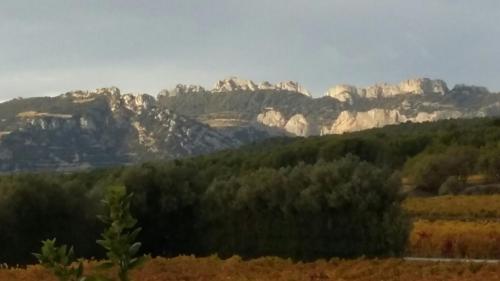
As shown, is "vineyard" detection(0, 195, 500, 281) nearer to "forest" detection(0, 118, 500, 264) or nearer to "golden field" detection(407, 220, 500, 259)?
"golden field" detection(407, 220, 500, 259)

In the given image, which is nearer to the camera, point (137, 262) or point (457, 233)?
point (137, 262)

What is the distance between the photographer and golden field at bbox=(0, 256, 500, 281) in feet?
93.6

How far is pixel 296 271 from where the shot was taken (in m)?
31.3

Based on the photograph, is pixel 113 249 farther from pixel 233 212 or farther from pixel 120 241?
pixel 233 212

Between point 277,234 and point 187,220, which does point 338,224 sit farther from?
point 187,220

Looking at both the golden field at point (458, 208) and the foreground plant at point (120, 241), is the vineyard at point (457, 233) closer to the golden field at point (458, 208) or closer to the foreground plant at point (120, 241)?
the golden field at point (458, 208)

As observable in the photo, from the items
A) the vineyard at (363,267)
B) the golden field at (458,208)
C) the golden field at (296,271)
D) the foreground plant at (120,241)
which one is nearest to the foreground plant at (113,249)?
→ the foreground plant at (120,241)

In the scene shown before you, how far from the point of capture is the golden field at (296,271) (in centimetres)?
2853

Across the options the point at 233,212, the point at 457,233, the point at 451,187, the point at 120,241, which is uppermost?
the point at 120,241

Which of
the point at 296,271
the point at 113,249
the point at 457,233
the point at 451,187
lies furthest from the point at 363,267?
the point at 451,187

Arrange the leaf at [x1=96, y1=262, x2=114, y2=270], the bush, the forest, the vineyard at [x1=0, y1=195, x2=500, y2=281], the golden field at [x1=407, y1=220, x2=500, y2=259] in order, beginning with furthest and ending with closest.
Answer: the bush, the forest, the golden field at [x1=407, y1=220, x2=500, y2=259], the vineyard at [x1=0, y1=195, x2=500, y2=281], the leaf at [x1=96, y1=262, x2=114, y2=270]

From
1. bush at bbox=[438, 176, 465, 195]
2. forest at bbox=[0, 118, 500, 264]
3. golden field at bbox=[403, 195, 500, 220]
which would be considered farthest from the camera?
bush at bbox=[438, 176, 465, 195]

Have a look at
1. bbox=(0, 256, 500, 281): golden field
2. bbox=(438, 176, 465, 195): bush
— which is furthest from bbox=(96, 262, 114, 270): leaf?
bbox=(438, 176, 465, 195): bush

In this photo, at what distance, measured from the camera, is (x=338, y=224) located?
4859 cm
